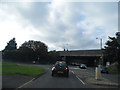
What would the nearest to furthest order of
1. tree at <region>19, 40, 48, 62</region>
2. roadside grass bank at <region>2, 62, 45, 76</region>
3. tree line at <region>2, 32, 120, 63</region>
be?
roadside grass bank at <region>2, 62, 45, 76</region> → tree line at <region>2, 32, 120, 63</region> → tree at <region>19, 40, 48, 62</region>

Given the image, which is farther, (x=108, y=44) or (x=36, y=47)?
(x=36, y=47)

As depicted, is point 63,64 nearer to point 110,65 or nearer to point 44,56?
point 110,65

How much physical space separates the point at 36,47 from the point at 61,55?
1231 centimetres

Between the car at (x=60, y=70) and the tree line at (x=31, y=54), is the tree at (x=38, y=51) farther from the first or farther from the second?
the car at (x=60, y=70)

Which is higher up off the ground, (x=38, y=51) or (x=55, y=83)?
(x=38, y=51)

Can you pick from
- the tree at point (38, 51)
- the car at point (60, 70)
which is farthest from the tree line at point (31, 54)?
the car at point (60, 70)

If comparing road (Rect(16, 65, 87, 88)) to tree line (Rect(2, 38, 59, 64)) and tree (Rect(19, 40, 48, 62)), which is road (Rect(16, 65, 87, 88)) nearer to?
tree line (Rect(2, 38, 59, 64))

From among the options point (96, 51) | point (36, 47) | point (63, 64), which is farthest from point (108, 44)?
point (36, 47)

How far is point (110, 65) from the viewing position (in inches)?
2800

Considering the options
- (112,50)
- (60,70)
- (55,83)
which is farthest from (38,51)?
(55,83)

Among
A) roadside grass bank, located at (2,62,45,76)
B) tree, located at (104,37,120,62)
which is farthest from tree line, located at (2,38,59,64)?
roadside grass bank, located at (2,62,45,76)

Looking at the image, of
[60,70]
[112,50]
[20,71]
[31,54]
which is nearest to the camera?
[60,70]

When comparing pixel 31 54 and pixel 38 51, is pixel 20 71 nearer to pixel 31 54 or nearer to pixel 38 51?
pixel 31 54

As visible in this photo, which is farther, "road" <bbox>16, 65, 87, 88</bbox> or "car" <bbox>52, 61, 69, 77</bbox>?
"car" <bbox>52, 61, 69, 77</bbox>
